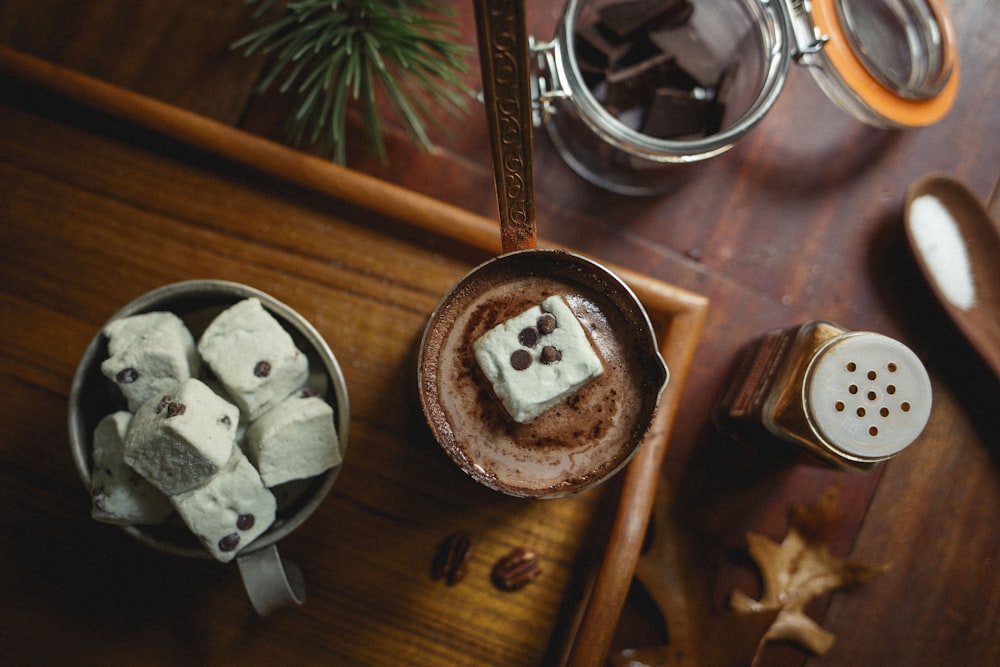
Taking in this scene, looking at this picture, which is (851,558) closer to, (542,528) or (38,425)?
(542,528)

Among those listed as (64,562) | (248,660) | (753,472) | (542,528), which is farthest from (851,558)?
(64,562)

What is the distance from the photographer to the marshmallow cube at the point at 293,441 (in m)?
0.74

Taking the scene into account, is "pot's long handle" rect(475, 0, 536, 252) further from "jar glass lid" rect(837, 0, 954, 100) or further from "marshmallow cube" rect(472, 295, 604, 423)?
"jar glass lid" rect(837, 0, 954, 100)

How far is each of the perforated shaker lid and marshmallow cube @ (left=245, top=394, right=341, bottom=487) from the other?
568 mm

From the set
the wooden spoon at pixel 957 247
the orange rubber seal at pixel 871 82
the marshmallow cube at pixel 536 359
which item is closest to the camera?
the marshmallow cube at pixel 536 359

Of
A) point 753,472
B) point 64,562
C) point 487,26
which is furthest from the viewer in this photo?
point 753,472

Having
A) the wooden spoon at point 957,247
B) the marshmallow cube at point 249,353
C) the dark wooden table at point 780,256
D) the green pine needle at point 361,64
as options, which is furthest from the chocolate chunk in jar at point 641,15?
the marshmallow cube at point 249,353

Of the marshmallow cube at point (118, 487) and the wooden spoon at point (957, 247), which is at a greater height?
the wooden spoon at point (957, 247)

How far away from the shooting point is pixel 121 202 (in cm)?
92

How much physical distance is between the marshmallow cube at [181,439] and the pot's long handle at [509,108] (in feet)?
1.22

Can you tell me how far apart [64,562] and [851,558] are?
1.13 meters

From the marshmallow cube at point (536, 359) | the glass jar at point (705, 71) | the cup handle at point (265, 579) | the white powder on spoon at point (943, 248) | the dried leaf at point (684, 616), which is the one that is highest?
the glass jar at point (705, 71)

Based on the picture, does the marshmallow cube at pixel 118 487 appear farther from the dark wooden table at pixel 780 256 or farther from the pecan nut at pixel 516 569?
the pecan nut at pixel 516 569

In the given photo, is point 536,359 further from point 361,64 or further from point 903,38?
point 903,38
